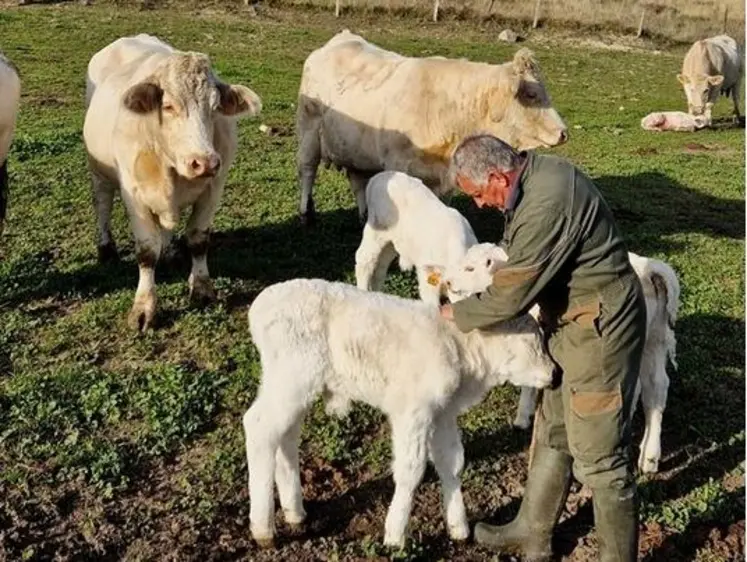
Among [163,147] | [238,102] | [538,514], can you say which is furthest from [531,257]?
[238,102]

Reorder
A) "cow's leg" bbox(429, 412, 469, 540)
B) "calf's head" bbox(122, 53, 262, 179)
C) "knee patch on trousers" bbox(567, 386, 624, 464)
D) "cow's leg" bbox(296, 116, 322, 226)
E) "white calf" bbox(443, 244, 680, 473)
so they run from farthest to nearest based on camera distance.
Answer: "cow's leg" bbox(296, 116, 322, 226)
"calf's head" bbox(122, 53, 262, 179)
"white calf" bbox(443, 244, 680, 473)
"cow's leg" bbox(429, 412, 469, 540)
"knee patch on trousers" bbox(567, 386, 624, 464)

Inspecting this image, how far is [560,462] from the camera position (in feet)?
16.8

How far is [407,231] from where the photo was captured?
25.5 ft

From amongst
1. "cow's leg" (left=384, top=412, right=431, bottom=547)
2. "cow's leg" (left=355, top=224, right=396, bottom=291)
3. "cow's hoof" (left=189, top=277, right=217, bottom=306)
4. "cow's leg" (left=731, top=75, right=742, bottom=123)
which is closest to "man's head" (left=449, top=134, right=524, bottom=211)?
"cow's leg" (left=384, top=412, right=431, bottom=547)

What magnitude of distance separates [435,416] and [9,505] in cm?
274

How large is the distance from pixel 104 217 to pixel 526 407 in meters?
5.37

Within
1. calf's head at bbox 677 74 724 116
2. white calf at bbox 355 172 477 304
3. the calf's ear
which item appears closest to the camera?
the calf's ear

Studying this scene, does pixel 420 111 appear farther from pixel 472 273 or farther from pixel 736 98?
pixel 736 98

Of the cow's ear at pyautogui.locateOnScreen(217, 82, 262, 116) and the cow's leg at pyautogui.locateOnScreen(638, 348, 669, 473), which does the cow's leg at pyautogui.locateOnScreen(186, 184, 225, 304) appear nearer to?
the cow's ear at pyautogui.locateOnScreen(217, 82, 262, 116)

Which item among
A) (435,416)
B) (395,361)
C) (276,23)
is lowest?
(276,23)

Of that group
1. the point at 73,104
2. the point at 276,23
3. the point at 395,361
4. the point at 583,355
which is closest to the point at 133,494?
the point at 395,361

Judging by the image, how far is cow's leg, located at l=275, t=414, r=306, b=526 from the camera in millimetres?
5160

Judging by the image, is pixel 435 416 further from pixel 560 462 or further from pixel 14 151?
pixel 14 151

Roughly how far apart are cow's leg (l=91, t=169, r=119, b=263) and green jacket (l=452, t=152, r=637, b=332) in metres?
6.15
